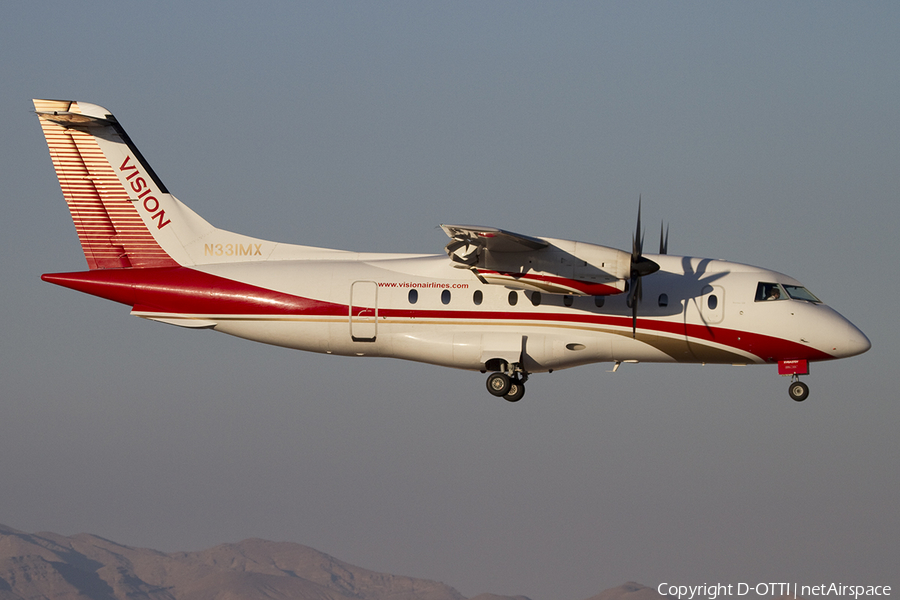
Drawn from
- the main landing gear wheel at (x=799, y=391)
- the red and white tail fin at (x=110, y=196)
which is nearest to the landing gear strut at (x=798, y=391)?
the main landing gear wheel at (x=799, y=391)

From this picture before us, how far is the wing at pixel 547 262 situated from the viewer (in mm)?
27250

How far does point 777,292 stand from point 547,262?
6.41 m

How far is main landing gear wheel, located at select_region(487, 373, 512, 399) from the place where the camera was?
1153 inches

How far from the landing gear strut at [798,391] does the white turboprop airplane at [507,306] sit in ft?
0.09

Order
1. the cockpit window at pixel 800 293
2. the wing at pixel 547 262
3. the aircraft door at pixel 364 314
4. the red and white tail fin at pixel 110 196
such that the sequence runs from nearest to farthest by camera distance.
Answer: the wing at pixel 547 262, the cockpit window at pixel 800 293, the aircraft door at pixel 364 314, the red and white tail fin at pixel 110 196

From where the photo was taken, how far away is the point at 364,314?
29438mm

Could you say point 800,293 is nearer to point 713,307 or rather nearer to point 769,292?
point 769,292

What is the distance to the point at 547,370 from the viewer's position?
29594 millimetres

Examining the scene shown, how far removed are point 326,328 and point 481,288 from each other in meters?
4.33

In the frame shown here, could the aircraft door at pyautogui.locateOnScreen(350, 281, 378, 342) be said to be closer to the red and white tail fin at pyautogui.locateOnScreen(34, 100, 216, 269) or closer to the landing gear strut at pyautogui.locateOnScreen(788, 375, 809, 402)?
the red and white tail fin at pyautogui.locateOnScreen(34, 100, 216, 269)

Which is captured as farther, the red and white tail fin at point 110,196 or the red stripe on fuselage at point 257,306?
the red and white tail fin at point 110,196

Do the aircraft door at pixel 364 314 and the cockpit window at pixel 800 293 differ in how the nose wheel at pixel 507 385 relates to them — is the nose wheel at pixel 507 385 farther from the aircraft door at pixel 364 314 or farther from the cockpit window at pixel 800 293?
the cockpit window at pixel 800 293

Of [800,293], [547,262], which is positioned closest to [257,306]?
[547,262]

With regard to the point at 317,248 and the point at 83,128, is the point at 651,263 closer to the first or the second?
the point at 317,248
